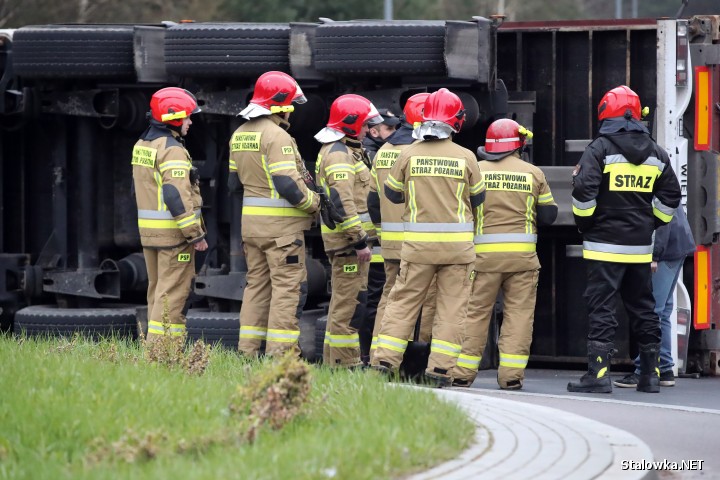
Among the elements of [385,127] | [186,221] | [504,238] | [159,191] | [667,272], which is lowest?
[667,272]

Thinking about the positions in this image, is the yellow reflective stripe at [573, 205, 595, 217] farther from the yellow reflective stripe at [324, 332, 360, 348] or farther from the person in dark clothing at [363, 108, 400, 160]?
the yellow reflective stripe at [324, 332, 360, 348]

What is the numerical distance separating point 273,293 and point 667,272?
2.68 meters

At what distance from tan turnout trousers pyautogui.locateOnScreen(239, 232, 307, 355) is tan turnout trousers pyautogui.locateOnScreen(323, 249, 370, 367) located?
13.4 inches

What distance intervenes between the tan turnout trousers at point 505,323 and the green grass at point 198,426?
1.72 meters

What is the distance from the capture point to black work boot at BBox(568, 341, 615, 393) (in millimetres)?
8680

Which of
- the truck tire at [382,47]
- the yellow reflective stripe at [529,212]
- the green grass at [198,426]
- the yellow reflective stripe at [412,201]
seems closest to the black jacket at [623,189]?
the yellow reflective stripe at [529,212]

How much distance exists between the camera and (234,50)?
10.0 m

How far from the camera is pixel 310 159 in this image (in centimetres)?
1096

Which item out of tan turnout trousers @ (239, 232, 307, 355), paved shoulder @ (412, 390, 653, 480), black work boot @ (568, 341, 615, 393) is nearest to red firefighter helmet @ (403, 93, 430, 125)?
tan turnout trousers @ (239, 232, 307, 355)

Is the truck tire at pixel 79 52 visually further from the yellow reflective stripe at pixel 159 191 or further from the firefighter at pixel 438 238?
the firefighter at pixel 438 238

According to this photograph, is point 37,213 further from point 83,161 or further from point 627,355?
point 627,355

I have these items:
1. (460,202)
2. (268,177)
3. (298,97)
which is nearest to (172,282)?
(268,177)

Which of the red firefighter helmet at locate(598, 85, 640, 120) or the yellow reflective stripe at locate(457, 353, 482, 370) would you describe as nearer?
the red firefighter helmet at locate(598, 85, 640, 120)

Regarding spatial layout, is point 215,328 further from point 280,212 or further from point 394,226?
point 394,226
